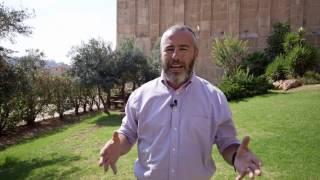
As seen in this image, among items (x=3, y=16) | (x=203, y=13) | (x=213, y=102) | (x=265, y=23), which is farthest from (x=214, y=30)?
(x=213, y=102)

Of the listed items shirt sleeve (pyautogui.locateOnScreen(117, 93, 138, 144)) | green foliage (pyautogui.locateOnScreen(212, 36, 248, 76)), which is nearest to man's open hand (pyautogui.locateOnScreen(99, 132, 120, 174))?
shirt sleeve (pyautogui.locateOnScreen(117, 93, 138, 144))

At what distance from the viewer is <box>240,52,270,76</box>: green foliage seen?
953 inches

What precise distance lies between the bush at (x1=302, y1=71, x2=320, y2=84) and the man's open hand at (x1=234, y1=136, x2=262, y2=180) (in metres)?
18.3

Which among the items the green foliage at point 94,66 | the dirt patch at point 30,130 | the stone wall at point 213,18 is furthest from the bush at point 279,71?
the dirt patch at point 30,130

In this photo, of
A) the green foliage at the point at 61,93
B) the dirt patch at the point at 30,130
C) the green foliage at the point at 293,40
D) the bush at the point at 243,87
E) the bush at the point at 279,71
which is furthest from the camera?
the green foliage at the point at 293,40

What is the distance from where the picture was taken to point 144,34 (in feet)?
105

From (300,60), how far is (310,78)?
122 centimetres

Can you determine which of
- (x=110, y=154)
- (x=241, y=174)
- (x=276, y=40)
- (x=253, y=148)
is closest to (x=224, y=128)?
(x=241, y=174)

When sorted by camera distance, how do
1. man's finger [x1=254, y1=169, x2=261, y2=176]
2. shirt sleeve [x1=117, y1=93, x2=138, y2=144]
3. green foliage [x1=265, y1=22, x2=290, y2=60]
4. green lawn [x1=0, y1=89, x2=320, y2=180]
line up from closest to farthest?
man's finger [x1=254, y1=169, x2=261, y2=176] → shirt sleeve [x1=117, y1=93, x2=138, y2=144] → green lawn [x1=0, y1=89, x2=320, y2=180] → green foliage [x1=265, y1=22, x2=290, y2=60]

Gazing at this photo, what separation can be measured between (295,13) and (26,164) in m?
20.7

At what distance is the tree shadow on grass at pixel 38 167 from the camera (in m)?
8.62

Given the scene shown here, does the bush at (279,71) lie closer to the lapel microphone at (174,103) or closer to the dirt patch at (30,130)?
the dirt patch at (30,130)

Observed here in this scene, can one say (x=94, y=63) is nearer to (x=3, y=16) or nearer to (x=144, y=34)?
(x=3, y=16)

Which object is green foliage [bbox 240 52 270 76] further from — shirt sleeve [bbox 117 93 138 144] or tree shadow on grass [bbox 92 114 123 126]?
shirt sleeve [bbox 117 93 138 144]
